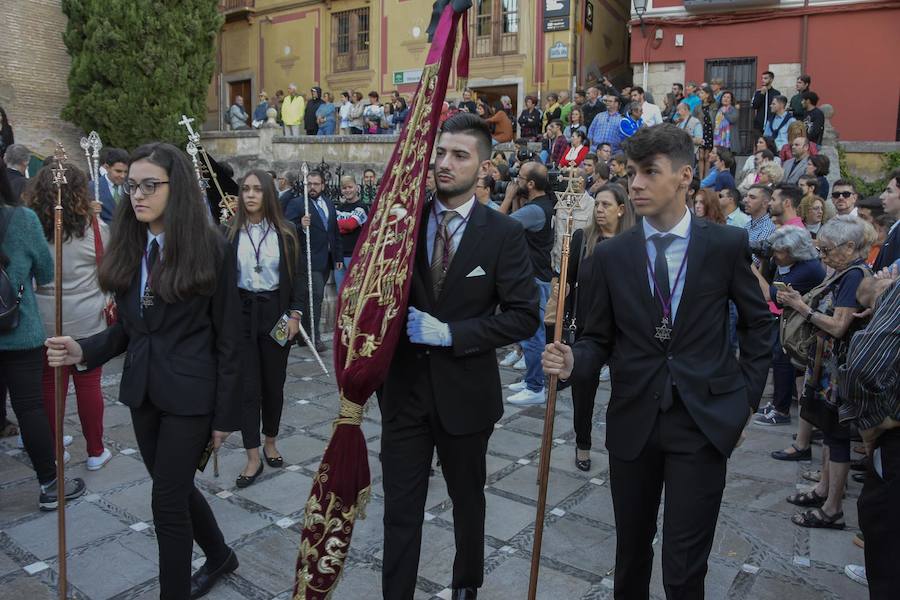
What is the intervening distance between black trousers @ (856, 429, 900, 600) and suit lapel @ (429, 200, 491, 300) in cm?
184

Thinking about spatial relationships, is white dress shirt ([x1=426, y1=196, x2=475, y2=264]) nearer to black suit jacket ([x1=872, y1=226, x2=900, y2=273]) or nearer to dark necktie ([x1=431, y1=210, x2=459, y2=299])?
dark necktie ([x1=431, y1=210, x2=459, y2=299])

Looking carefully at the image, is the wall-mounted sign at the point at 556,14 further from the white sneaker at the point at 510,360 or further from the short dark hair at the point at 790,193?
the short dark hair at the point at 790,193

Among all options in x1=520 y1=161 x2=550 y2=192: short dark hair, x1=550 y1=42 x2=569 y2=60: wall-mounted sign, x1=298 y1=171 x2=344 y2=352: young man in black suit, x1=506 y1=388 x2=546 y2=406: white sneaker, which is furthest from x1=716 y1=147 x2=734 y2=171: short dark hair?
x1=550 y1=42 x2=569 y2=60: wall-mounted sign

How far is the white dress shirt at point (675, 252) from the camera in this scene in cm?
277

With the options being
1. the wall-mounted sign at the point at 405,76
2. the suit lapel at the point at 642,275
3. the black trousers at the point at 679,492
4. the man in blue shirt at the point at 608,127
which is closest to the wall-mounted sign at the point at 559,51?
the wall-mounted sign at the point at 405,76

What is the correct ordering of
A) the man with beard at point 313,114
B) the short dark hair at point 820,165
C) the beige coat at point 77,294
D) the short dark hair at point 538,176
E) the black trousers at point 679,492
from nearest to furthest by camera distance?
the black trousers at point 679,492, the beige coat at point 77,294, the short dark hair at point 538,176, the short dark hair at point 820,165, the man with beard at point 313,114

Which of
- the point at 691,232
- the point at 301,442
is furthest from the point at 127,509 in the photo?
the point at 691,232

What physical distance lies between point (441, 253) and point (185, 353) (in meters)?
1.19

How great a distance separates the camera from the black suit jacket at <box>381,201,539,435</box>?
300 cm

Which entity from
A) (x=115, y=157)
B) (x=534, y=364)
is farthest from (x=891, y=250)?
(x=115, y=157)

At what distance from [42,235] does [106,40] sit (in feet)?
57.3

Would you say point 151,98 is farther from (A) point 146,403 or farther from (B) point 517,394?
(A) point 146,403

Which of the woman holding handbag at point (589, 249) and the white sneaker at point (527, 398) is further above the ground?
the woman holding handbag at point (589, 249)

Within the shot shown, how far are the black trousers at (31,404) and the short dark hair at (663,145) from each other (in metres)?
3.75
